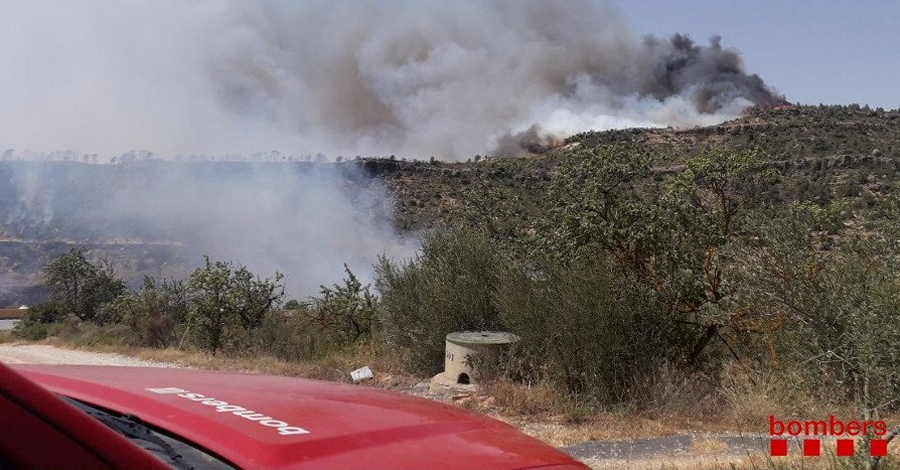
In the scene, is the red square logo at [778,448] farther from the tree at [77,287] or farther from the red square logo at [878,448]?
the tree at [77,287]

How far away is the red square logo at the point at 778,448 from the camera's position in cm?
650

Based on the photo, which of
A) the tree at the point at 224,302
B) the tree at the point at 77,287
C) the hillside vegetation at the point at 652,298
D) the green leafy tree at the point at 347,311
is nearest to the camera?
the hillside vegetation at the point at 652,298

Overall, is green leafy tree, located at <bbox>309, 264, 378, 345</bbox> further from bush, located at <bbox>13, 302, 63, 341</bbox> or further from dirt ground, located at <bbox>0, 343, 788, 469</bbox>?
bush, located at <bbox>13, 302, 63, 341</bbox>

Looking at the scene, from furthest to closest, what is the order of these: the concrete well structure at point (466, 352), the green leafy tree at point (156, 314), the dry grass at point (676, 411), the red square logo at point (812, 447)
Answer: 1. the green leafy tree at point (156, 314)
2. the concrete well structure at point (466, 352)
3. the dry grass at point (676, 411)
4. the red square logo at point (812, 447)

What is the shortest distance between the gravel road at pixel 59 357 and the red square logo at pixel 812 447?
48.3 feet

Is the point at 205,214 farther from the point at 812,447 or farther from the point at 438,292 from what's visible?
the point at 812,447

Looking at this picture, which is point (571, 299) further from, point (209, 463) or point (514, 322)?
point (209, 463)

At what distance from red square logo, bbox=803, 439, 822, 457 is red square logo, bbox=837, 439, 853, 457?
0.56 metres

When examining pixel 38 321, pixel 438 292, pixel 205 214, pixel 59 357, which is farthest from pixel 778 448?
pixel 205 214

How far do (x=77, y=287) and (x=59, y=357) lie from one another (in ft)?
55.0

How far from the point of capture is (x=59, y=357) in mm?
21266

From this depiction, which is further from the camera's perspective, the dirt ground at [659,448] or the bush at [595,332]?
the bush at [595,332]

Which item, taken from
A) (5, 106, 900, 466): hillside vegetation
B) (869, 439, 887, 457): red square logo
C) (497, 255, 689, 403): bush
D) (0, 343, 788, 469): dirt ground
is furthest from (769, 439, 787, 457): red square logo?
(497, 255, 689, 403): bush

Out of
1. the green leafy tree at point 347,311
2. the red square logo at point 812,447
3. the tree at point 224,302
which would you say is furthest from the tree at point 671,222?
the tree at point 224,302
